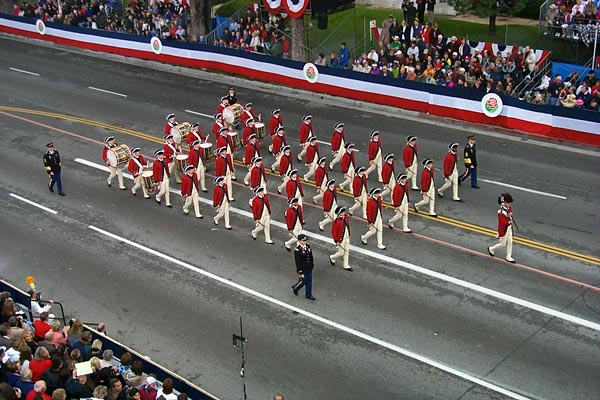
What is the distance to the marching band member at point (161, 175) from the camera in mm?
23656

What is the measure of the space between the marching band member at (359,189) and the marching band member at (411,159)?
1971 millimetres

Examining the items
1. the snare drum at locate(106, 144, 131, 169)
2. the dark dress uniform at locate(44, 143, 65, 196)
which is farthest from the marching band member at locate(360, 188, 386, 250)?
the dark dress uniform at locate(44, 143, 65, 196)

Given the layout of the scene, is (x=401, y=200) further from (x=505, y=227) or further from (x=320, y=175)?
(x=505, y=227)

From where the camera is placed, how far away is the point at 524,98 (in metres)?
29.8

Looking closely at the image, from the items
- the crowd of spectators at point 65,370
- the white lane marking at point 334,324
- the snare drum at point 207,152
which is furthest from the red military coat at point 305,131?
the crowd of spectators at point 65,370

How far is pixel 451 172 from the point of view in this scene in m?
23.1

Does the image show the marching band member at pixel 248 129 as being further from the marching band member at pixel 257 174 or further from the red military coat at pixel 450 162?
the red military coat at pixel 450 162

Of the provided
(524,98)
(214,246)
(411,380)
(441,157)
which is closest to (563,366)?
(411,380)

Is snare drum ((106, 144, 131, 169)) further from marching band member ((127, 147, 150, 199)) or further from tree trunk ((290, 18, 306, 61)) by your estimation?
tree trunk ((290, 18, 306, 61))

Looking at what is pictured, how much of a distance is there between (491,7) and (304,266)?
2029 cm

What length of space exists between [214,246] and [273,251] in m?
1.55

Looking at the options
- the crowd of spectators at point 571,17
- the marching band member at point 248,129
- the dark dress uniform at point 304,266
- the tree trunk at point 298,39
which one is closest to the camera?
the dark dress uniform at point 304,266

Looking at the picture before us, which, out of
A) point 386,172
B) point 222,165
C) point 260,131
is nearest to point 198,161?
point 222,165

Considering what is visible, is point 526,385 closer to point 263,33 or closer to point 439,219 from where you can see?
point 439,219
